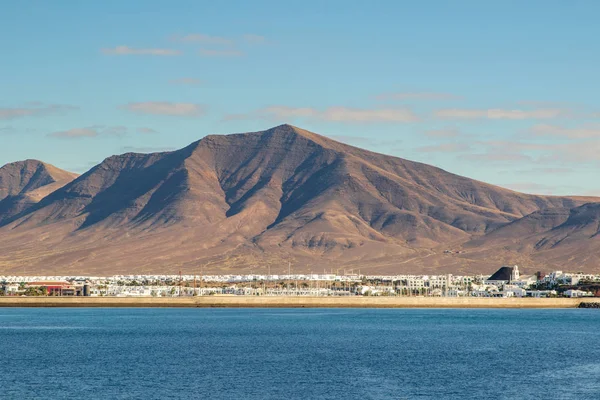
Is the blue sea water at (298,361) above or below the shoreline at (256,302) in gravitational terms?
below

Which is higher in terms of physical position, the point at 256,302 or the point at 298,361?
the point at 256,302

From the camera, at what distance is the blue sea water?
69.7 meters

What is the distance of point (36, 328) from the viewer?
13225cm

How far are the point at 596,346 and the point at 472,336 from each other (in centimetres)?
1752

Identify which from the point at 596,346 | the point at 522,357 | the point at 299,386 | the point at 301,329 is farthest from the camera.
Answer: the point at 301,329

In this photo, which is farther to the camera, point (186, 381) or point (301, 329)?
point (301, 329)

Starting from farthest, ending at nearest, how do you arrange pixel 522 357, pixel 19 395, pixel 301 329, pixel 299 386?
pixel 301 329 → pixel 522 357 → pixel 299 386 → pixel 19 395

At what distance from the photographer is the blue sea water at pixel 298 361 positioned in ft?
229

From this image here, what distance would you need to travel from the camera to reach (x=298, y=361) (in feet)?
288

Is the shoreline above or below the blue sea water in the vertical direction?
above

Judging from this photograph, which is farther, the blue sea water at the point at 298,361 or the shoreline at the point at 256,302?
the shoreline at the point at 256,302

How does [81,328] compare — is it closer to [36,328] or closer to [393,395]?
[36,328]

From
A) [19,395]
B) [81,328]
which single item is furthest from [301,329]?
[19,395]

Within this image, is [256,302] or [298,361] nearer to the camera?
[298,361]
